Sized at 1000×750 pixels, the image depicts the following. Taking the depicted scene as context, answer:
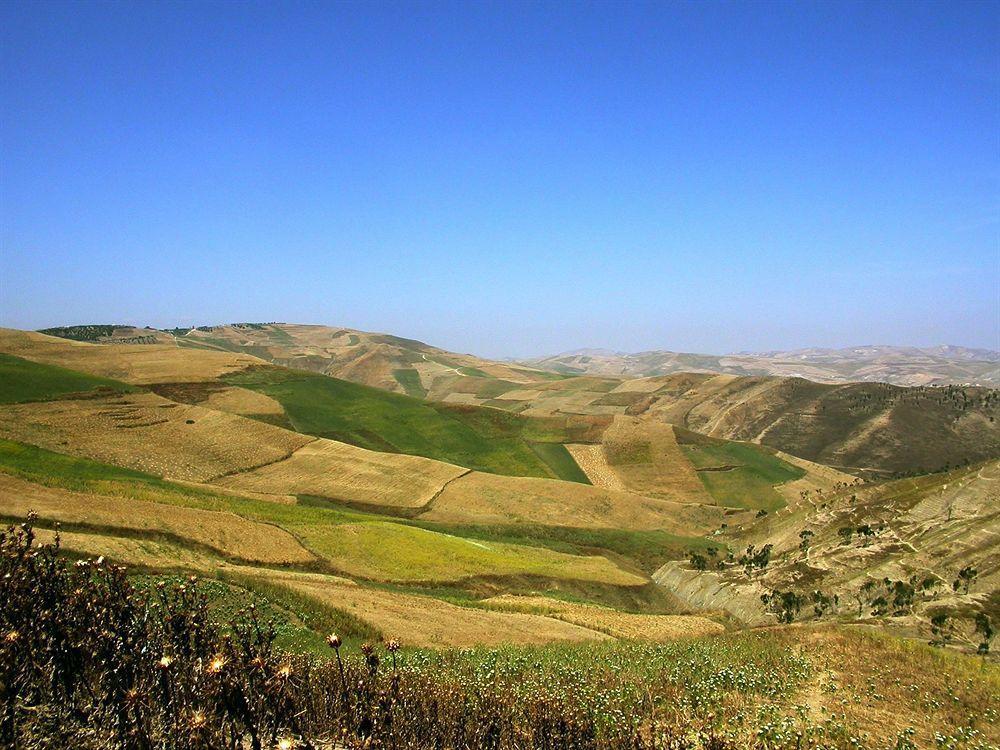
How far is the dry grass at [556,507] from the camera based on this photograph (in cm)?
7469

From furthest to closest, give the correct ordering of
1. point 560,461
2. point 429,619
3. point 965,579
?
1. point 560,461
2. point 965,579
3. point 429,619

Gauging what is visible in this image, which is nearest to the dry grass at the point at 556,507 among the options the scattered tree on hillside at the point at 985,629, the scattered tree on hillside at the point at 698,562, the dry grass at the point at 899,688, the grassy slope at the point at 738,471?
the grassy slope at the point at 738,471

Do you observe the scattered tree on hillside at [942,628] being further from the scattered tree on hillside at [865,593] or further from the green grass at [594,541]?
the green grass at [594,541]

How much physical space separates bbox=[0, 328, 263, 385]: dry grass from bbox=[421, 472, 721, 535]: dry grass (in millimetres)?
59906

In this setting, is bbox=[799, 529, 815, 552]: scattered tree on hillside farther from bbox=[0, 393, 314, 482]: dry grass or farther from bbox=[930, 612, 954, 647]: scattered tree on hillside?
bbox=[0, 393, 314, 482]: dry grass

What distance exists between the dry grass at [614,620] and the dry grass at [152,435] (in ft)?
143

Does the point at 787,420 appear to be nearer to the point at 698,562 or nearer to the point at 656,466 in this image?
the point at 656,466

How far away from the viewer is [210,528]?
42.3 m

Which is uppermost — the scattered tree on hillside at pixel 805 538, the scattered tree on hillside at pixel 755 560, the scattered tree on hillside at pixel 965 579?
the scattered tree on hillside at pixel 965 579

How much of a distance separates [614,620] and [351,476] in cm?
4825

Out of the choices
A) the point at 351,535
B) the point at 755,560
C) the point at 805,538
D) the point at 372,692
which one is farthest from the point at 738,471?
the point at 372,692

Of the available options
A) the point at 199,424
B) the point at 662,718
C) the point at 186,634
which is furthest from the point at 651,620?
the point at 199,424

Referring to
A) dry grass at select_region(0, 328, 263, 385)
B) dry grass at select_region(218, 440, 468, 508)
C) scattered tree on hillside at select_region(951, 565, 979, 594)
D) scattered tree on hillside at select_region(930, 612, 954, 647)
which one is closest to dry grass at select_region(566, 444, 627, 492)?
dry grass at select_region(218, 440, 468, 508)

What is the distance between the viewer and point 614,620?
128 feet
